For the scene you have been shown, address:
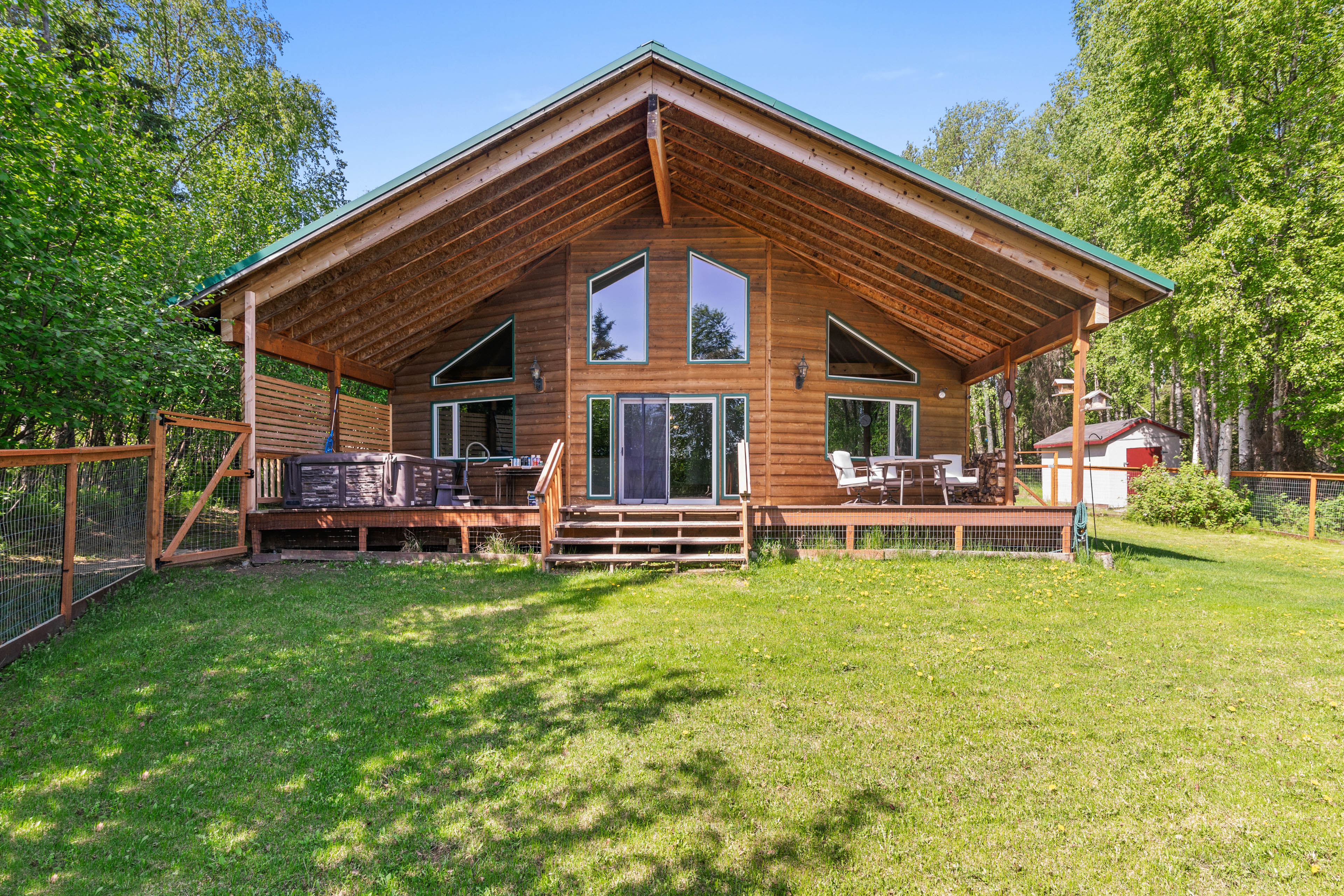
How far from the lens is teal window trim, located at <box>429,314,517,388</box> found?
33.9 ft

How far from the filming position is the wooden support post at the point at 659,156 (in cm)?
722

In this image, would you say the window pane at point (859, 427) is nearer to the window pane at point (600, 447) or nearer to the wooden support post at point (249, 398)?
the window pane at point (600, 447)

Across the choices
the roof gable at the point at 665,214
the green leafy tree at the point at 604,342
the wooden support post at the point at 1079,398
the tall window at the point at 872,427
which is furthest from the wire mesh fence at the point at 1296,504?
the green leafy tree at the point at 604,342

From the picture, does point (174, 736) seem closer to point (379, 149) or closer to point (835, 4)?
point (835, 4)

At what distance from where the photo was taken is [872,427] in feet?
34.7

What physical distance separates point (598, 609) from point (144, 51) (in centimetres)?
2052

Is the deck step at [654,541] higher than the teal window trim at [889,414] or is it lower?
lower

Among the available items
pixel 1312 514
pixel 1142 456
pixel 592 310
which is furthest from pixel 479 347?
pixel 1142 456

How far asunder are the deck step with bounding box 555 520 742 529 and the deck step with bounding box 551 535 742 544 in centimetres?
17

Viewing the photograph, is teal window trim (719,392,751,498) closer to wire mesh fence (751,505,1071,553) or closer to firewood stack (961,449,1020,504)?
wire mesh fence (751,505,1071,553)

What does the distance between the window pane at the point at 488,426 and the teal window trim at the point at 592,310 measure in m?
1.72

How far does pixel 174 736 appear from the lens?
299cm

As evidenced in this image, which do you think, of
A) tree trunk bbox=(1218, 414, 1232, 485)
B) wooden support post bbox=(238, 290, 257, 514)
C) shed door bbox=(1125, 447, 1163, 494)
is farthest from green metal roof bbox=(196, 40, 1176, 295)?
shed door bbox=(1125, 447, 1163, 494)

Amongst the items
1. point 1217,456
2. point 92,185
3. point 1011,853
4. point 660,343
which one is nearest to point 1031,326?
point 660,343
